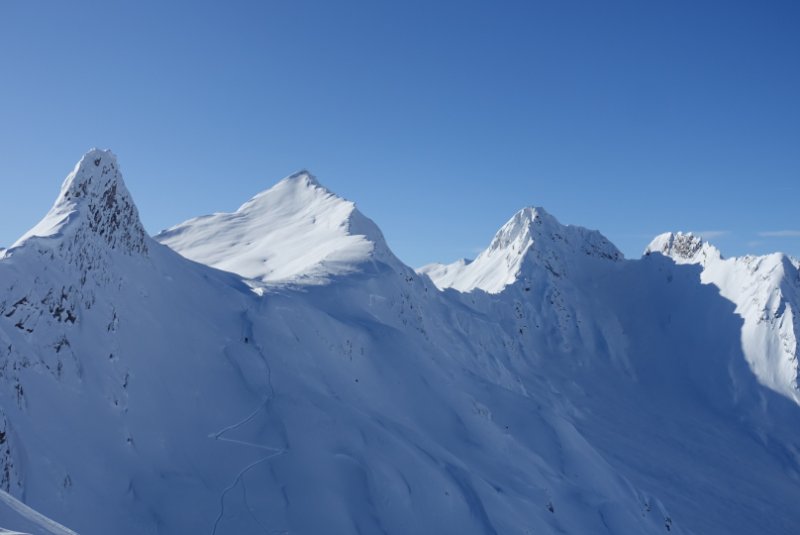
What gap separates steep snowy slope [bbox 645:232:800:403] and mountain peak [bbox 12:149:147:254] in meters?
68.5

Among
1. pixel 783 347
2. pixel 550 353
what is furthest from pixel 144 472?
pixel 783 347

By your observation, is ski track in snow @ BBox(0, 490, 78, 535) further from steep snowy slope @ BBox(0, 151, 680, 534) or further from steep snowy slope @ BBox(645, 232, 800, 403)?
steep snowy slope @ BBox(645, 232, 800, 403)

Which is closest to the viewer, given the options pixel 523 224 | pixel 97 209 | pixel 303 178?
pixel 97 209

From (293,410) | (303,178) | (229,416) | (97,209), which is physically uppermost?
(303,178)

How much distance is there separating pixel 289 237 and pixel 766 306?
188 feet

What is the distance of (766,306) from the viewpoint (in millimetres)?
73250

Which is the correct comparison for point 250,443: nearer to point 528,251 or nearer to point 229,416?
point 229,416

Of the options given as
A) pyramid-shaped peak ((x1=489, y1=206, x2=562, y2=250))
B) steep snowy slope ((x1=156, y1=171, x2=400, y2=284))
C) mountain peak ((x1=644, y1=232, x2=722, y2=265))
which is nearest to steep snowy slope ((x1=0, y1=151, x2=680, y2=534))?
steep snowy slope ((x1=156, y1=171, x2=400, y2=284))

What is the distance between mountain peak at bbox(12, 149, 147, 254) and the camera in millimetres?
22484

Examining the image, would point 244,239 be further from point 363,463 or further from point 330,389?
point 363,463

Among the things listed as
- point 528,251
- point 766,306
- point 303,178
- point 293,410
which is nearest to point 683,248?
point 766,306

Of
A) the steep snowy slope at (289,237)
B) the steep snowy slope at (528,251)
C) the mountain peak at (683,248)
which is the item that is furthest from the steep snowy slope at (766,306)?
the steep snowy slope at (289,237)

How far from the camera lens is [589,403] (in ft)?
206

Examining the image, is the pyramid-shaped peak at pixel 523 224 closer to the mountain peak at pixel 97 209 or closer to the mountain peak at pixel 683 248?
the mountain peak at pixel 683 248
